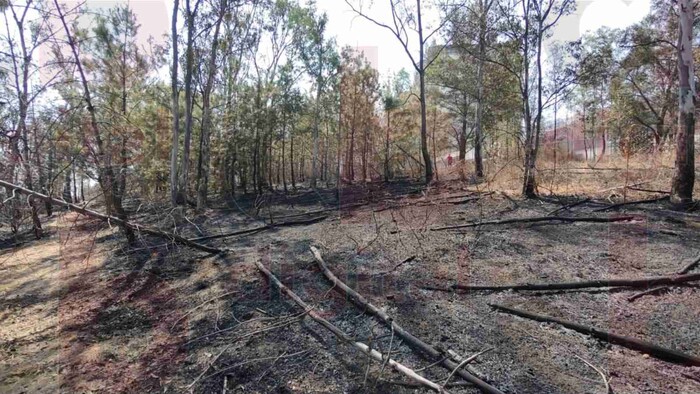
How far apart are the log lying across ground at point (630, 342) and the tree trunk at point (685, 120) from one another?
17.1ft

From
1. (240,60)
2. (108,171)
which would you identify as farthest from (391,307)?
(240,60)

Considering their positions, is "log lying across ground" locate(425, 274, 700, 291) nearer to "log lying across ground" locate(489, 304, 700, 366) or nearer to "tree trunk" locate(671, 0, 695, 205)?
"log lying across ground" locate(489, 304, 700, 366)

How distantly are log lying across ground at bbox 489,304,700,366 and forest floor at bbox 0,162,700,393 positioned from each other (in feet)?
0.15

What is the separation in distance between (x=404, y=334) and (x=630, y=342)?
152cm

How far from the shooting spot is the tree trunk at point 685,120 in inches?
243

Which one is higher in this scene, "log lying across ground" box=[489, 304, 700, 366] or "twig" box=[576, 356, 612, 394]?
"log lying across ground" box=[489, 304, 700, 366]

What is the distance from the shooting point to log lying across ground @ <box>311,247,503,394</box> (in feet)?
7.26

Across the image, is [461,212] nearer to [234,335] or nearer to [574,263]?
[574,263]

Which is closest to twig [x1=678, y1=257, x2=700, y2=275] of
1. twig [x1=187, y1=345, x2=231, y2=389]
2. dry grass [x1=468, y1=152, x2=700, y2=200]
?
dry grass [x1=468, y1=152, x2=700, y2=200]

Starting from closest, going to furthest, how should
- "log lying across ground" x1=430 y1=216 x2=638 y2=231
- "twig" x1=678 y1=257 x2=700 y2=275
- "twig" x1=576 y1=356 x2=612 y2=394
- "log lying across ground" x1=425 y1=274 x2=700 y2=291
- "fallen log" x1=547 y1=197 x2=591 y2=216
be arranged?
"twig" x1=576 y1=356 x2=612 y2=394 → "log lying across ground" x1=425 y1=274 x2=700 y2=291 → "twig" x1=678 y1=257 x2=700 y2=275 → "log lying across ground" x1=430 y1=216 x2=638 y2=231 → "fallen log" x1=547 y1=197 x2=591 y2=216

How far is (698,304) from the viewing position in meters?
2.94

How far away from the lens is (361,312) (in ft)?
11.0

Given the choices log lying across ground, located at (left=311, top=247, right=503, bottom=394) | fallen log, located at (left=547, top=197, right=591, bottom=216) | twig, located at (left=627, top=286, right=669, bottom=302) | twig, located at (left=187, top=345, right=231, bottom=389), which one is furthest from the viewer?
fallen log, located at (left=547, top=197, right=591, bottom=216)

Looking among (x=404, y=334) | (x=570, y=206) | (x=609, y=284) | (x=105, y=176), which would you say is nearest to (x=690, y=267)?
(x=609, y=284)
